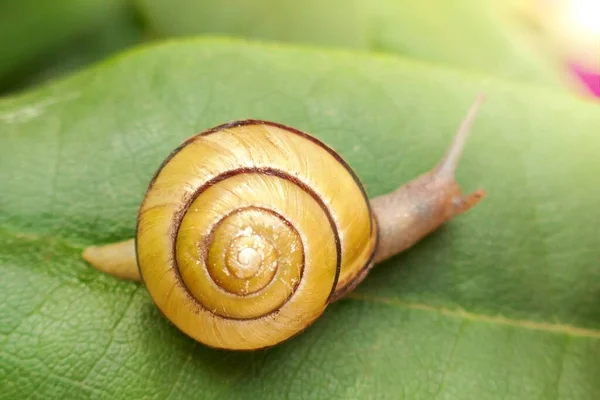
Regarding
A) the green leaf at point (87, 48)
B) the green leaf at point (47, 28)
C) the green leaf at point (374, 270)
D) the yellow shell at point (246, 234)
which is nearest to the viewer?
the yellow shell at point (246, 234)

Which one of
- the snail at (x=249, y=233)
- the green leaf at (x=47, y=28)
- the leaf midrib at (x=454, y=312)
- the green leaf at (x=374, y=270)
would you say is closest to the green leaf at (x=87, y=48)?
the green leaf at (x=47, y=28)

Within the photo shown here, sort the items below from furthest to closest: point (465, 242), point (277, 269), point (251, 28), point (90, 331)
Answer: point (251, 28) → point (465, 242) → point (90, 331) → point (277, 269)

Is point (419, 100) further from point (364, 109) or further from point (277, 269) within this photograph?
point (277, 269)

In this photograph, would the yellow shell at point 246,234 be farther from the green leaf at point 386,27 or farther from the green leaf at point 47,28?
the green leaf at point 47,28

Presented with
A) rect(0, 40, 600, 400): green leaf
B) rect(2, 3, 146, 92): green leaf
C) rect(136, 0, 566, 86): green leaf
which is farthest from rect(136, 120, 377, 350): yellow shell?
rect(2, 3, 146, 92): green leaf

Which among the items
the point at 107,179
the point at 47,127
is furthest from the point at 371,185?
the point at 47,127

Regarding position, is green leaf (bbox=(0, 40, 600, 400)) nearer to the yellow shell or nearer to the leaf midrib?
the leaf midrib

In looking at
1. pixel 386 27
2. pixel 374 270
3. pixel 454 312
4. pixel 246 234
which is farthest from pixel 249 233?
pixel 386 27
